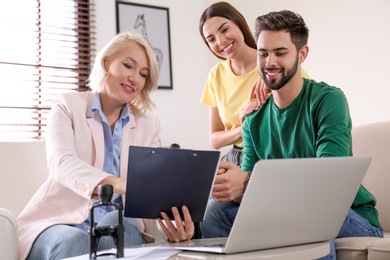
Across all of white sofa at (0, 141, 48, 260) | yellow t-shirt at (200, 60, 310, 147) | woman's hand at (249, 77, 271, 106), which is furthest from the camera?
yellow t-shirt at (200, 60, 310, 147)

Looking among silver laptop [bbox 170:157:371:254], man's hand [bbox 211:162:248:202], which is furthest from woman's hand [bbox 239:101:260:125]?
silver laptop [bbox 170:157:371:254]

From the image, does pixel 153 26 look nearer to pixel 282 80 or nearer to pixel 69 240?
pixel 282 80

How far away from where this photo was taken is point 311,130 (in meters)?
1.64

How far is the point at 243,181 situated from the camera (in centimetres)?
148

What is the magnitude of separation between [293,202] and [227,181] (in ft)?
1.07

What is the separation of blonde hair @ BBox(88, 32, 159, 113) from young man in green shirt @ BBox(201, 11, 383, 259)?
44 cm

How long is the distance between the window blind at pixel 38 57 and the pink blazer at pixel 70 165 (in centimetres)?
170

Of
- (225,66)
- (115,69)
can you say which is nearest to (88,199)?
(115,69)

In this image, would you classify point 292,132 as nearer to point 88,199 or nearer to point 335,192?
point 335,192

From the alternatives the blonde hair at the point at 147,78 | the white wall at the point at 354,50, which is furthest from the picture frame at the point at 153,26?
the blonde hair at the point at 147,78

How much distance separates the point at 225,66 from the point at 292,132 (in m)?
0.85

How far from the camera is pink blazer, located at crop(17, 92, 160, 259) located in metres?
1.66

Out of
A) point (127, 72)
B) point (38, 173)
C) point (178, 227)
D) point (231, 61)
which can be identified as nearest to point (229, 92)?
point (231, 61)

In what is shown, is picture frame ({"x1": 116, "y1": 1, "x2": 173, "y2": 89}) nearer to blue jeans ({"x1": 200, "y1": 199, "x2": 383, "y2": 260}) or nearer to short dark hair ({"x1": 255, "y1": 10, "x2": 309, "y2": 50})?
short dark hair ({"x1": 255, "y1": 10, "x2": 309, "y2": 50})
